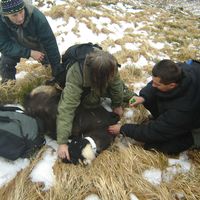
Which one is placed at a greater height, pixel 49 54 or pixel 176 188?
pixel 49 54

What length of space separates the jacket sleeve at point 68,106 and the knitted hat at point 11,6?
3.74 feet

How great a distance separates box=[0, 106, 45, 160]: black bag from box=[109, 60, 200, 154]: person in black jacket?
2.85 ft

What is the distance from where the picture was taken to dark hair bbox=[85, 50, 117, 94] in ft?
10.9

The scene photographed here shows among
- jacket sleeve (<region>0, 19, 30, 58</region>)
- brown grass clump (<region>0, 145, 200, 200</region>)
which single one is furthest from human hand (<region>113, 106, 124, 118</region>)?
jacket sleeve (<region>0, 19, 30, 58</region>)

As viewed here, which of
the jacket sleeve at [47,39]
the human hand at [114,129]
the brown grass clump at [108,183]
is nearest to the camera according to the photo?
the brown grass clump at [108,183]

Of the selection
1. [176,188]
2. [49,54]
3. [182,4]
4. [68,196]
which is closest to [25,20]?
[49,54]

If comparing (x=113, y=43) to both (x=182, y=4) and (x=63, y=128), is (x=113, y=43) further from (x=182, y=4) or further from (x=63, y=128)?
(x=182, y=4)

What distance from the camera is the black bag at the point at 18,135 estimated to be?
349 centimetres

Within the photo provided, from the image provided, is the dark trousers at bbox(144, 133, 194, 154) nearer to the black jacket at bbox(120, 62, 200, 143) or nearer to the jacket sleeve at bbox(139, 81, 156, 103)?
the black jacket at bbox(120, 62, 200, 143)

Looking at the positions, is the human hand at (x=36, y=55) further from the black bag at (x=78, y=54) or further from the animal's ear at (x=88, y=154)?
the animal's ear at (x=88, y=154)

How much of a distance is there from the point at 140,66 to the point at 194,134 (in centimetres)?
270

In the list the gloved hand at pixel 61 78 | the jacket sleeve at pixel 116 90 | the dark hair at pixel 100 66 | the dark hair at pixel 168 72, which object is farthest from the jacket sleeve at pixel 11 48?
the dark hair at pixel 168 72

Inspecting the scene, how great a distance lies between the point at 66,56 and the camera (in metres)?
4.00

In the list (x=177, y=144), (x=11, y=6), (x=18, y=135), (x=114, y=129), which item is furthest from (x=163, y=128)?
(x=11, y=6)
